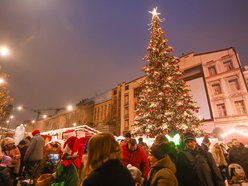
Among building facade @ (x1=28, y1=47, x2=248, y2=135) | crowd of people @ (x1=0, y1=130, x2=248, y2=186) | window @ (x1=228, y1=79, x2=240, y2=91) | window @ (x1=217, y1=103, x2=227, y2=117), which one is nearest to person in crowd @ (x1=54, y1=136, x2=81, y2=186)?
crowd of people @ (x1=0, y1=130, x2=248, y2=186)

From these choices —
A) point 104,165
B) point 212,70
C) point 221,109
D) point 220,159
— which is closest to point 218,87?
point 212,70

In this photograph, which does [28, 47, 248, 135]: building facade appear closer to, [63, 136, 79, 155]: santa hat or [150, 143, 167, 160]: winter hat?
[150, 143, 167, 160]: winter hat

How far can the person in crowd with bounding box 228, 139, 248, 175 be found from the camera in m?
6.40

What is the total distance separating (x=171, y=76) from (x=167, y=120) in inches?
144

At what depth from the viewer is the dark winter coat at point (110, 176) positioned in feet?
5.90

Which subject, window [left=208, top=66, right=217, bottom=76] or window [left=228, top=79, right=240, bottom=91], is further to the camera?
window [left=208, top=66, right=217, bottom=76]

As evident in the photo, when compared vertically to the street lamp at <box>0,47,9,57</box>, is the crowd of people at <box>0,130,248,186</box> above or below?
below

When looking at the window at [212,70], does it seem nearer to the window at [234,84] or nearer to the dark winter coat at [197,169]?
the window at [234,84]

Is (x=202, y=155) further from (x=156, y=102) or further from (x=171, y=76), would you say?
(x=171, y=76)

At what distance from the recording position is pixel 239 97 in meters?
21.8

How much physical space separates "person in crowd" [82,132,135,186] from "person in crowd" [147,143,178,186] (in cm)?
79

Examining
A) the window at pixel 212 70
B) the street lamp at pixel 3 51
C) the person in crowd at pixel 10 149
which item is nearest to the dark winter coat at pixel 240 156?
the person in crowd at pixel 10 149

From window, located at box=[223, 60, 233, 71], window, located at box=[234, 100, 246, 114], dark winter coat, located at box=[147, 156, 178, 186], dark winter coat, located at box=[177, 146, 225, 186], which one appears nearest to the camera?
dark winter coat, located at box=[147, 156, 178, 186]

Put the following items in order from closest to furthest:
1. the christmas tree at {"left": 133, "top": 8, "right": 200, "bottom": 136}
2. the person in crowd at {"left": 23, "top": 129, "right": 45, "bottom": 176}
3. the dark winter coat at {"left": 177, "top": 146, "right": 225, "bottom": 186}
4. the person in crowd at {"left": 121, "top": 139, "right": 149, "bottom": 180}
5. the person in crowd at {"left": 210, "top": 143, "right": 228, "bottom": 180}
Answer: the dark winter coat at {"left": 177, "top": 146, "right": 225, "bottom": 186} < the person in crowd at {"left": 121, "top": 139, "right": 149, "bottom": 180} < the person in crowd at {"left": 23, "top": 129, "right": 45, "bottom": 176} < the person in crowd at {"left": 210, "top": 143, "right": 228, "bottom": 180} < the christmas tree at {"left": 133, "top": 8, "right": 200, "bottom": 136}
